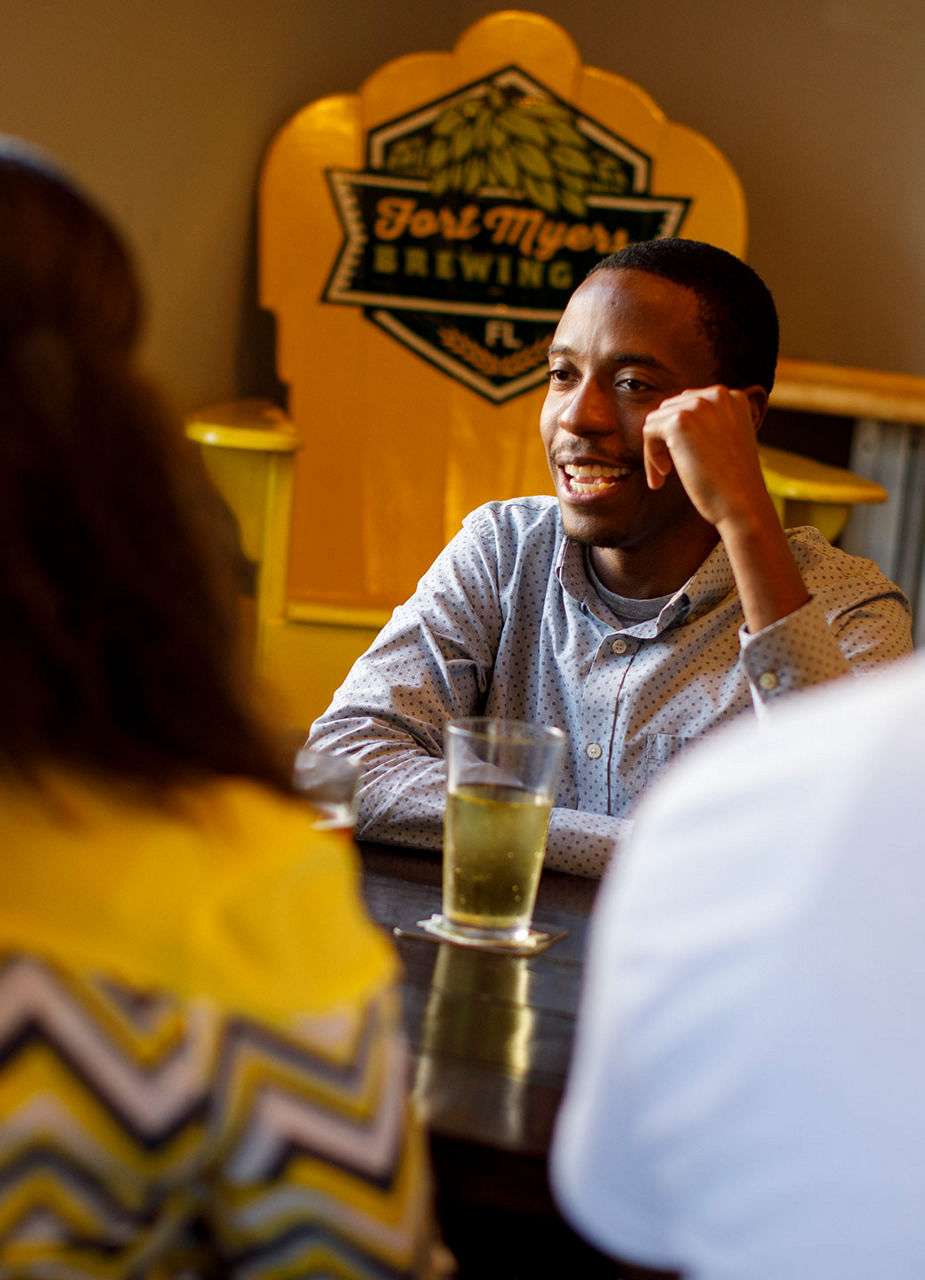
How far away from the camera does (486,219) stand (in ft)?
9.21

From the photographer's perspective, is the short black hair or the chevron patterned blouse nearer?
the chevron patterned blouse

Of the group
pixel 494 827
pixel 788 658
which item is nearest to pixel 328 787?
pixel 494 827

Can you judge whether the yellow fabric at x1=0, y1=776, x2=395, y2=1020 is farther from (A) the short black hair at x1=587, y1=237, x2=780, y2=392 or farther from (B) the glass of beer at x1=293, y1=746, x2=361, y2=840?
(A) the short black hair at x1=587, y1=237, x2=780, y2=392

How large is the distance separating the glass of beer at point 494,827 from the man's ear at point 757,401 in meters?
0.82

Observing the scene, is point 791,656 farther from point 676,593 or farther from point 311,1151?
point 311,1151

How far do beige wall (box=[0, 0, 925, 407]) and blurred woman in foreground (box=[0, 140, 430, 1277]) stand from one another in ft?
7.18

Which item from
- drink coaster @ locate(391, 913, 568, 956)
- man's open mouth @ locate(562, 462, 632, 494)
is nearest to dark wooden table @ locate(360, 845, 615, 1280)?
drink coaster @ locate(391, 913, 568, 956)

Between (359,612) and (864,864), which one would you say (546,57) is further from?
(864,864)

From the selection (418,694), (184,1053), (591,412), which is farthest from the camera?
(591,412)

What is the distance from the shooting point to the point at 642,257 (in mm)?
1609

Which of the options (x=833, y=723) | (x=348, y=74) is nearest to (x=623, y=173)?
(x=348, y=74)

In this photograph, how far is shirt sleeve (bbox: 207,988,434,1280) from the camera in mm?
477

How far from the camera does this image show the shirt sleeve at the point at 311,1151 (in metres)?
0.48

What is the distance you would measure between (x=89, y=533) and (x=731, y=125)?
295 cm
